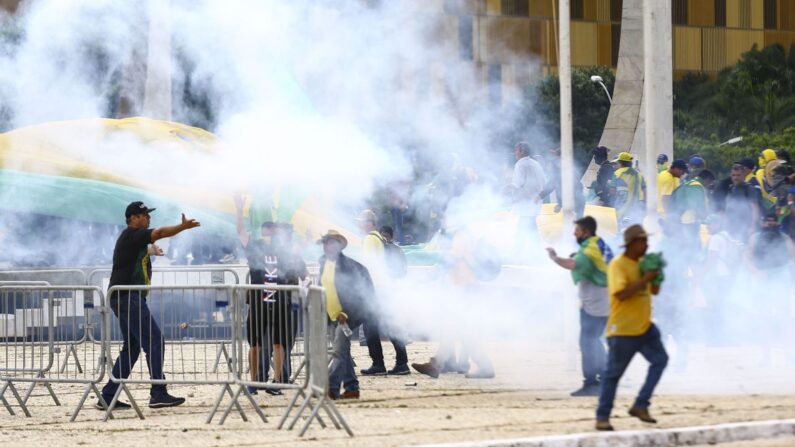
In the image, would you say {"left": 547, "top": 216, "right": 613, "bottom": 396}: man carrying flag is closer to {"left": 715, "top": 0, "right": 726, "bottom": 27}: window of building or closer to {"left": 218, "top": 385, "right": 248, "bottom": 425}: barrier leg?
{"left": 218, "top": 385, "right": 248, "bottom": 425}: barrier leg

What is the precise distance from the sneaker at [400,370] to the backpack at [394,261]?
1.05 metres

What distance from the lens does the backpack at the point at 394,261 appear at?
16.1 m

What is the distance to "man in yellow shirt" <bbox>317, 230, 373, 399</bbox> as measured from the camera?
13.0 metres

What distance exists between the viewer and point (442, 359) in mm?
15492

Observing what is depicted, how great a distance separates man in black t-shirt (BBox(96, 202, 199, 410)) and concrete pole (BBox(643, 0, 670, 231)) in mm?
5257

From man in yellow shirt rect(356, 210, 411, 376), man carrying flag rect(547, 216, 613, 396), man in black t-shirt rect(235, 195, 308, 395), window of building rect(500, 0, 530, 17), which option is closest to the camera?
man carrying flag rect(547, 216, 613, 396)

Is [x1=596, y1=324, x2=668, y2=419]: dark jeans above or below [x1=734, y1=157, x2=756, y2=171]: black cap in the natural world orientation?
below

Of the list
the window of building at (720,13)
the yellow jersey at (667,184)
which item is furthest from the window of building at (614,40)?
the yellow jersey at (667,184)

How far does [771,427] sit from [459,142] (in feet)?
40.3

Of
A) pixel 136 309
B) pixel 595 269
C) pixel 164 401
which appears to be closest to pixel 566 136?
pixel 595 269

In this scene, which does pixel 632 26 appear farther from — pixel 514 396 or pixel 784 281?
pixel 514 396

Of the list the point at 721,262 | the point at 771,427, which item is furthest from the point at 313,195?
the point at 771,427

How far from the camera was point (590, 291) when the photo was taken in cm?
1255

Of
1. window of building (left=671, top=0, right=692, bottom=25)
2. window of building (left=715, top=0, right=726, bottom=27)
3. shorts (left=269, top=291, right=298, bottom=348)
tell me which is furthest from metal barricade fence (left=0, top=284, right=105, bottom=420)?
window of building (left=715, top=0, right=726, bottom=27)
